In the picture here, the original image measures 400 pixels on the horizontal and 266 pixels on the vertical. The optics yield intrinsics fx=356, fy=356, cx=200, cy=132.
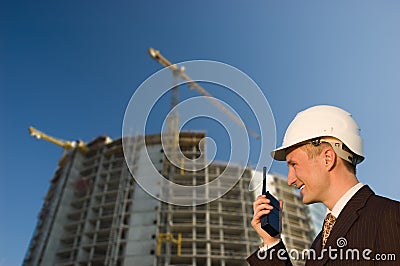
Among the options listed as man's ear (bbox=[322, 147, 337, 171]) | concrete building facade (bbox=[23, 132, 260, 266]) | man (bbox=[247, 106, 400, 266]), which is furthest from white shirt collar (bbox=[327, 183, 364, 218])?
concrete building facade (bbox=[23, 132, 260, 266])

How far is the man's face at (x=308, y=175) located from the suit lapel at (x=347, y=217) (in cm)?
14

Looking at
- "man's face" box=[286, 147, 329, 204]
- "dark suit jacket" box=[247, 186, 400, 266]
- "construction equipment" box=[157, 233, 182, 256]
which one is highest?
"construction equipment" box=[157, 233, 182, 256]

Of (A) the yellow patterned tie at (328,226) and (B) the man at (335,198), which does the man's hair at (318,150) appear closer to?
(B) the man at (335,198)

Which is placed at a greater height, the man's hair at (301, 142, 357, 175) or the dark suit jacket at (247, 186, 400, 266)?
the man's hair at (301, 142, 357, 175)

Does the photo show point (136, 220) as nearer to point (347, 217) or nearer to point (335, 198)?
point (335, 198)

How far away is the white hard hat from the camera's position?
1.69 m

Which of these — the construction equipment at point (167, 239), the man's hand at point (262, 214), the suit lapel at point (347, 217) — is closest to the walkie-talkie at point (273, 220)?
the man's hand at point (262, 214)

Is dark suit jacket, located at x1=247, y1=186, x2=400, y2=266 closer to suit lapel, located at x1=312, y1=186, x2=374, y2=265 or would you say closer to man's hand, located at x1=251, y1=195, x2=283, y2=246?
suit lapel, located at x1=312, y1=186, x2=374, y2=265

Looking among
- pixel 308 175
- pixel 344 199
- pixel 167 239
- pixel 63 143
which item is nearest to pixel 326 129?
pixel 308 175

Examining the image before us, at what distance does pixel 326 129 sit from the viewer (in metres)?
1.72

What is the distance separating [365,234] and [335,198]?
24 centimetres

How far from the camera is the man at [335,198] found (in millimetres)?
1385

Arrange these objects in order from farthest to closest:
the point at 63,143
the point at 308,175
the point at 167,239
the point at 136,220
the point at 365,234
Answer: the point at 63,143 < the point at 136,220 < the point at 167,239 < the point at 308,175 < the point at 365,234

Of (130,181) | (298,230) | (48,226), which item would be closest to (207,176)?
(130,181)
